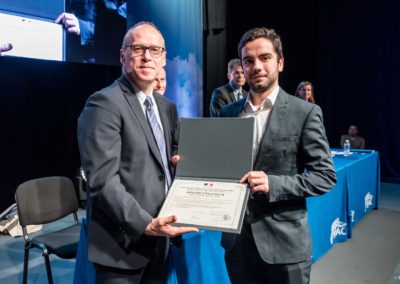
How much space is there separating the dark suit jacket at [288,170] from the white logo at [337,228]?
7.90 ft

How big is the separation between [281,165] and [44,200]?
1.95 meters

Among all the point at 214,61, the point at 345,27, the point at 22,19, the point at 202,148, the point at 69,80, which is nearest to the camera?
→ the point at 202,148

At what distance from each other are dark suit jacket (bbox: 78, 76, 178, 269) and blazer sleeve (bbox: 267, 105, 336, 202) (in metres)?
0.41

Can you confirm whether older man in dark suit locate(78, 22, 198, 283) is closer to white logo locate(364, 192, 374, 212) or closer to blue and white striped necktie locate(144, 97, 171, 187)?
blue and white striped necktie locate(144, 97, 171, 187)

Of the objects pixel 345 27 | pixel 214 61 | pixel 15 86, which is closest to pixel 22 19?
pixel 15 86

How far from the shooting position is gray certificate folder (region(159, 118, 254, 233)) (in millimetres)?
1118

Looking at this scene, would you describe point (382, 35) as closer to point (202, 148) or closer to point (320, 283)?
point (320, 283)

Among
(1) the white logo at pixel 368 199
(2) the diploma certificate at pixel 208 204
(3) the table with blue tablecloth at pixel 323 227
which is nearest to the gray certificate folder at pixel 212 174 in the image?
(2) the diploma certificate at pixel 208 204

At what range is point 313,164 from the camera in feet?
3.97

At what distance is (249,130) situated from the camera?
118cm

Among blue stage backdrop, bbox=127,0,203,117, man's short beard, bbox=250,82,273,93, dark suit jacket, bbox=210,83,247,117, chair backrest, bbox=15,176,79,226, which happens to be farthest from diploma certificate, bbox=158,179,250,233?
blue stage backdrop, bbox=127,0,203,117

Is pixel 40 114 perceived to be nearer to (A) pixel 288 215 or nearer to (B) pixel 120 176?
(B) pixel 120 176

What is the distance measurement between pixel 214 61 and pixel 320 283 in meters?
4.68

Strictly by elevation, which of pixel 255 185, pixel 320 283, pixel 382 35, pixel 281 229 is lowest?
pixel 320 283
